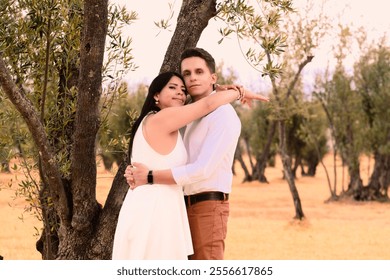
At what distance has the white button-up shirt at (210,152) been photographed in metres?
5.13

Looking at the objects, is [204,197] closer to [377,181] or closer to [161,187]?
[161,187]

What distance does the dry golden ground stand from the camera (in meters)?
19.9

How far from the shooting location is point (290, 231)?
83.4 ft

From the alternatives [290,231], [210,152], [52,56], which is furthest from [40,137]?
[290,231]

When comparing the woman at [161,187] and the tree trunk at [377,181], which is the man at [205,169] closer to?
the woman at [161,187]

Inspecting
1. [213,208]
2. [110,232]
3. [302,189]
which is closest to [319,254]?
[110,232]

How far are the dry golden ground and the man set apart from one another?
6968 mm

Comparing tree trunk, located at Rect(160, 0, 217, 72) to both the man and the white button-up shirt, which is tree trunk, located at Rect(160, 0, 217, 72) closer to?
the man

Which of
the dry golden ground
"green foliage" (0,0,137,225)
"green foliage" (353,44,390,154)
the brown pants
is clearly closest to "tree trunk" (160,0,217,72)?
"green foliage" (0,0,137,225)

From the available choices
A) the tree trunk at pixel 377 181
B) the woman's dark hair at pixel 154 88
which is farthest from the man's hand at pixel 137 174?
the tree trunk at pixel 377 181

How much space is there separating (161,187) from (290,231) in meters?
20.8

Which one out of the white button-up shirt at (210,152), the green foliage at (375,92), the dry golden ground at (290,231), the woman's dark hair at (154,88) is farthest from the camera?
the green foliage at (375,92)

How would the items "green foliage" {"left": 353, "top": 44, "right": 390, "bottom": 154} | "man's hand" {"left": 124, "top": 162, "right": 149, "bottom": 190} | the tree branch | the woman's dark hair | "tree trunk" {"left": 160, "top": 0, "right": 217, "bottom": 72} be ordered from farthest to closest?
"green foliage" {"left": 353, "top": 44, "right": 390, "bottom": 154}
"tree trunk" {"left": 160, "top": 0, "right": 217, "bottom": 72}
the tree branch
the woman's dark hair
"man's hand" {"left": 124, "top": 162, "right": 149, "bottom": 190}

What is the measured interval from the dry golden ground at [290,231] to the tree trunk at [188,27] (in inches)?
211
